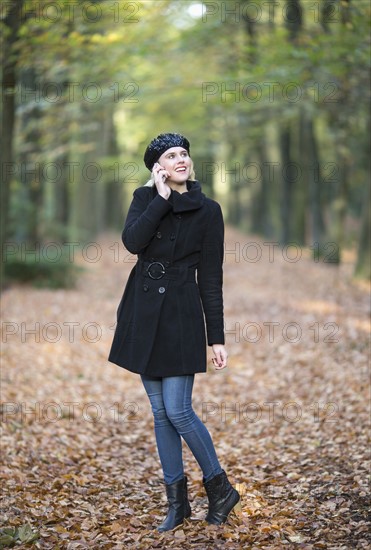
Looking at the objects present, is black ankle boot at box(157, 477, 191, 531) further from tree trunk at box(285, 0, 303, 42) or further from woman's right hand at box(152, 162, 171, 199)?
tree trunk at box(285, 0, 303, 42)

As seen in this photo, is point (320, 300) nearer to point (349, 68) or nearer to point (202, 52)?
point (349, 68)

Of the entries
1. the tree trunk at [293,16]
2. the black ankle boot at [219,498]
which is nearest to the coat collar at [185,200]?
the black ankle boot at [219,498]

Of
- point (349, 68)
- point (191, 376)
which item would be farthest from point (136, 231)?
point (349, 68)

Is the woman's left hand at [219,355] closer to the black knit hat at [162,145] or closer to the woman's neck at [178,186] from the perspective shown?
the woman's neck at [178,186]

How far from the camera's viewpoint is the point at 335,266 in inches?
753

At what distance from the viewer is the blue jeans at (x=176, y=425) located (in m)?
3.98

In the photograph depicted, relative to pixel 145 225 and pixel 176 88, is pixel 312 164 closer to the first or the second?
pixel 176 88

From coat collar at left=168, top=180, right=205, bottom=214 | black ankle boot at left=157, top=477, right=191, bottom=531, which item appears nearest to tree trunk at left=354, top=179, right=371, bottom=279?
coat collar at left=168, top=180, right=205, bottom=214

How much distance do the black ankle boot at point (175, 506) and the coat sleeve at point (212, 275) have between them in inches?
34.8

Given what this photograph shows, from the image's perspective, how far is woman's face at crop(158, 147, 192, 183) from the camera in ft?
13.2

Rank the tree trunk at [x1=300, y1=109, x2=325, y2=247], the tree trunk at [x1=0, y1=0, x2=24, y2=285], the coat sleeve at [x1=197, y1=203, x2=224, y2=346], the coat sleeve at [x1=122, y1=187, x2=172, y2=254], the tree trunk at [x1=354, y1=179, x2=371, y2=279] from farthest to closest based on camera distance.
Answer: the tree trunk at [x1=300, y1=109, x2=325, y2=247] → the tree trunk at [x1=354, y1=179, x2=371, y2=279] → the tree trunk at [x1=0, y1=0, x2=24, y2=285] → the coat sleeve at [x1=197, y1=203, x2=224, y2=346] → the coat sleeve at [x1=122, y1=187, x2=172, y2=254]

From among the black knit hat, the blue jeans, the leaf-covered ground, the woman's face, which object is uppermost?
the black knit hat

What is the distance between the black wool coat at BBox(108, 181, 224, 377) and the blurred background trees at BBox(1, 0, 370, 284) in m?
4.95

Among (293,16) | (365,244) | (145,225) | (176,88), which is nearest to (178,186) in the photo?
(145,225)
